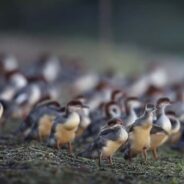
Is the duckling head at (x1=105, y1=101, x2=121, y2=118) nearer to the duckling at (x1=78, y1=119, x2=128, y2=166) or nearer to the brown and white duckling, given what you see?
the brown and white duckling

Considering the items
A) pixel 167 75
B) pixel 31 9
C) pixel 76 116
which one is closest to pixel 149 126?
pixel 76 116

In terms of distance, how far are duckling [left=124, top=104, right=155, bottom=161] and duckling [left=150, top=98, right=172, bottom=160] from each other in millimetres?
448

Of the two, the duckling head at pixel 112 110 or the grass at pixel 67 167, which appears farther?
the duckling head at pixel 112 110

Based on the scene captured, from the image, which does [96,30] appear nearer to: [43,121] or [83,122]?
[83,122]

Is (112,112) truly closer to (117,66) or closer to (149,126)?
(149,126)

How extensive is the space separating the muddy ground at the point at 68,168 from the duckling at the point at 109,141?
0.13 meters

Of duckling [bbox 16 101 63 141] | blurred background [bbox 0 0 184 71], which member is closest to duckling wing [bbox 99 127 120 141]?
duckling [bbox 16 101 63 141]

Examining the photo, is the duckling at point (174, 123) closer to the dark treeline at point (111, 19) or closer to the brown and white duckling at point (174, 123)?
the brown and white duckling at point (174, 123)

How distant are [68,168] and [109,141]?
4.11 ft

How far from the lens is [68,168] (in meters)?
10.9

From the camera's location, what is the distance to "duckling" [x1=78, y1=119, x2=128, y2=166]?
1198 centimetres

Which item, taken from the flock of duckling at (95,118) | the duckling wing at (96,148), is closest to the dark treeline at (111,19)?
the flock of duckling at (95,118)

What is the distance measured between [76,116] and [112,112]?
1.89m

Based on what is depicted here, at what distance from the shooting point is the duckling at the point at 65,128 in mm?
12836
